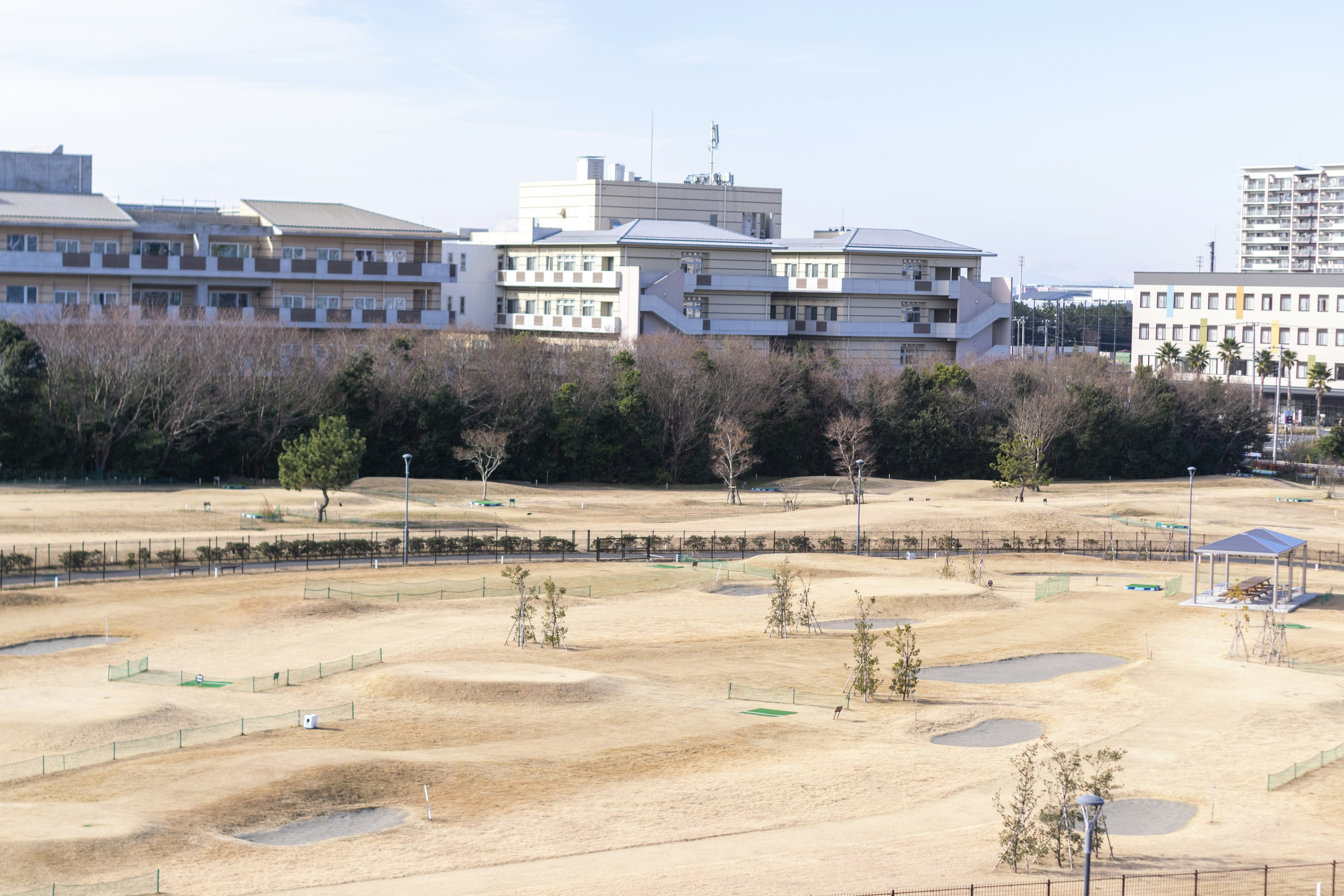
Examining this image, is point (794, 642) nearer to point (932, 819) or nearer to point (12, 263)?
point (932, 819)

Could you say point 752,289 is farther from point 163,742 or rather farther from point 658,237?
point 163,742

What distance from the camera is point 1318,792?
36.0 metres

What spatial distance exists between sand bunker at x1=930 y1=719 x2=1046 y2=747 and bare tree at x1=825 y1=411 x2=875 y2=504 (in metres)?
51.3

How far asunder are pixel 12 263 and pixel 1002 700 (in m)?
71.0

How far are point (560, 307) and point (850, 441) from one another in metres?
26.4

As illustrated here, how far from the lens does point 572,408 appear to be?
92.7m

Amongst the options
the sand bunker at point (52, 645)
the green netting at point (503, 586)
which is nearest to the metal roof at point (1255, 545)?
the green netting at point (503, 586)

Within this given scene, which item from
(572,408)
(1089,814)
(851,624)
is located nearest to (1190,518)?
(851,624)

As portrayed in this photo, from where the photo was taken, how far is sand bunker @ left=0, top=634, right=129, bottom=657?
1880 inches

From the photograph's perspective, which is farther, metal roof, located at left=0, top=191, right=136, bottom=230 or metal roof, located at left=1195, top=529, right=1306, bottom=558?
metal roof, located at left=0, top=191, right=136, bottom=230

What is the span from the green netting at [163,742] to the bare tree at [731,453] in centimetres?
4900

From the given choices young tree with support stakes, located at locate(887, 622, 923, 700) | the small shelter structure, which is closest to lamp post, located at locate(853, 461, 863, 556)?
the small shelter structure

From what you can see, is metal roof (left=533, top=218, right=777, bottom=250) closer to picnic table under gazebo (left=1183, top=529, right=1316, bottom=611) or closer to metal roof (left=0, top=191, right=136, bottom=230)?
metal roof (left=0, top=191, right=136, bottom=230)

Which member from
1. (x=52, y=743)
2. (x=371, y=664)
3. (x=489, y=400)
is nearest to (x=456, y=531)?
(x=489, y=400)
